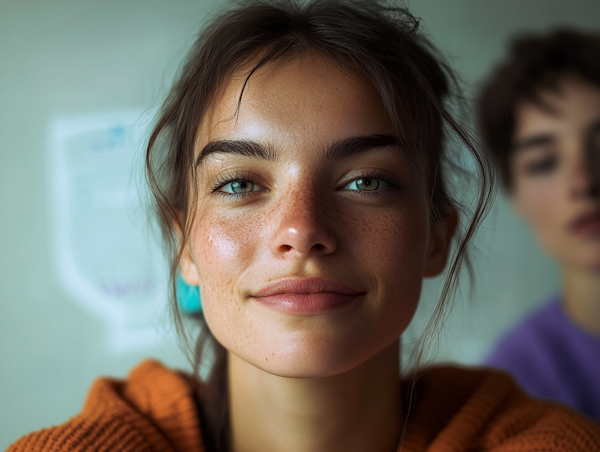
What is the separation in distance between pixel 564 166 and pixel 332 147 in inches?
40.0

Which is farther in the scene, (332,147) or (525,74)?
(525,74)

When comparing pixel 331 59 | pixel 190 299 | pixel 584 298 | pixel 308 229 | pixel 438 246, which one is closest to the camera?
pixel 308 229

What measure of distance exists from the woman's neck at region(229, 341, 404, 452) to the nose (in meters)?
0.21

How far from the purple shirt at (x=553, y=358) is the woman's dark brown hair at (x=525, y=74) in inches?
17.7

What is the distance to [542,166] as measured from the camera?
5.00ft

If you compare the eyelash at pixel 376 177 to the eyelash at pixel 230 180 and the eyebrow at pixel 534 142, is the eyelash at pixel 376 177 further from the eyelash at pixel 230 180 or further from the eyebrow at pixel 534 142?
the eyebrow at pixel 534 142

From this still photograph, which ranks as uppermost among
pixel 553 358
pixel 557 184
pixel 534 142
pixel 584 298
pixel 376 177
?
pixel 376 177

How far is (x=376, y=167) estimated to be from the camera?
0.76 metres

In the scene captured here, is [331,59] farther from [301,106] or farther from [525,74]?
[525,74]

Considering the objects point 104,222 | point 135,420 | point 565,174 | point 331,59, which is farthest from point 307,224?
point 565,174

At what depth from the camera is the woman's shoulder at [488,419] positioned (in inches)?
33.1

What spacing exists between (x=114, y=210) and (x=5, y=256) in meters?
0.30

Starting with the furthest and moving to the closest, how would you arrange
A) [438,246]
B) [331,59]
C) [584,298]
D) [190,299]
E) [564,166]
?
[584,298] < [564,166] < [190,299] < [438,246] < [331,59]

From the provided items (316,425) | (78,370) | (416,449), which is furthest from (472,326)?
(78,370)
